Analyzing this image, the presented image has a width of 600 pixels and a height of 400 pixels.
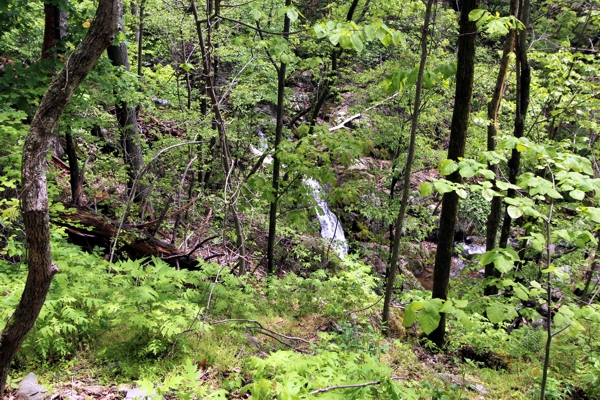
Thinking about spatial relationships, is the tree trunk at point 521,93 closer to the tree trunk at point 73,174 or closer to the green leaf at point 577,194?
the green leaf at point 577,194

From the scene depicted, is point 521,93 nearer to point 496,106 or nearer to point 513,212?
point 496,106

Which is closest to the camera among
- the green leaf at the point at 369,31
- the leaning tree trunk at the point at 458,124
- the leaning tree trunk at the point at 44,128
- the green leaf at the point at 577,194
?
the leaning tree trunk at the point at 44,128

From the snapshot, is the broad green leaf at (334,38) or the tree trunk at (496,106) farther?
the tree trunk at (496,106)

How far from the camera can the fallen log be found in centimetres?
555

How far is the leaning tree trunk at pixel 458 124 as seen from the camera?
427 centimetres

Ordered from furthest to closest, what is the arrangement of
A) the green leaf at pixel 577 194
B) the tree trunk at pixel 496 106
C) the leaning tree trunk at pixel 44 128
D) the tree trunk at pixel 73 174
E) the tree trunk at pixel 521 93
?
the tree trunk at pixel 521 93
the tree trunk at pixel 496 106
the tree trunk at pixel 73 174
the green leaf at pixel 577 194
the leaning tree trunk at pixel 44 128

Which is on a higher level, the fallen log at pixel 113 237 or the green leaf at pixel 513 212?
the green leaf at pixel 513 212

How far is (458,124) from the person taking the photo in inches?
178

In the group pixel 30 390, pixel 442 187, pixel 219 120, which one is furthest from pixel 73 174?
pixel 442 187

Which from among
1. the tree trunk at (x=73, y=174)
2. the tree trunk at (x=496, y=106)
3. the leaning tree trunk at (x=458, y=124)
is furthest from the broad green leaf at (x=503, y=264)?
the tree trunk at (x=73, y=174)

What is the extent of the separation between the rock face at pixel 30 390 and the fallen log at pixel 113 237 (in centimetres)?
280

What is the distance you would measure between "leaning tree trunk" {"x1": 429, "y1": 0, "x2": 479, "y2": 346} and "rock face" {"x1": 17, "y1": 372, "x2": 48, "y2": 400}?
14.4ft

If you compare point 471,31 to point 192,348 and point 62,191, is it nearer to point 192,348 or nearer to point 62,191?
point 192,348

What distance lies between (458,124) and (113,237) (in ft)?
16.6
